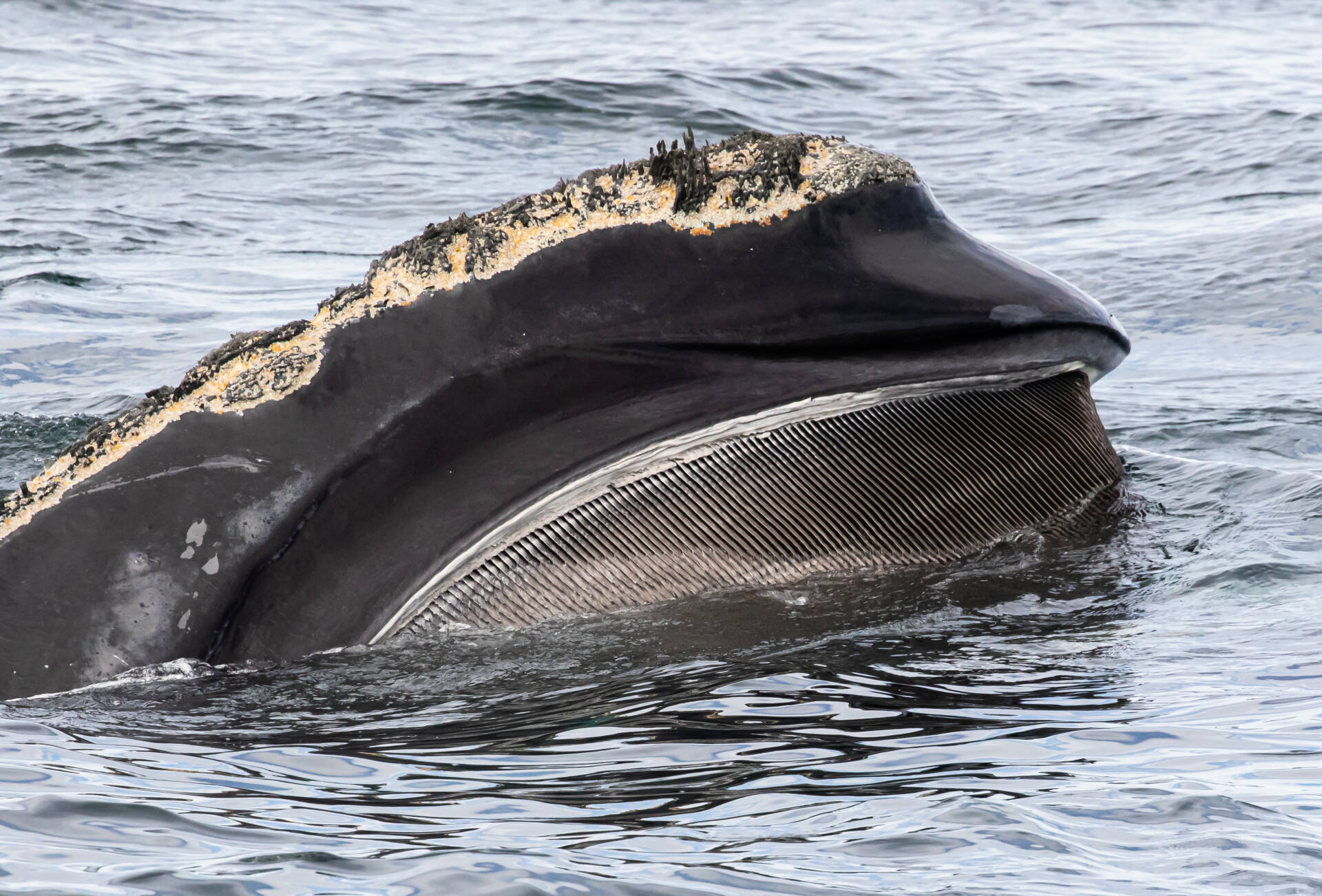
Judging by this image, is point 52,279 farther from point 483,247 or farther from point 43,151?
point 483,247

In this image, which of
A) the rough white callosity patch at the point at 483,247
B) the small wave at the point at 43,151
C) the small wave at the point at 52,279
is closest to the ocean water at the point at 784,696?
the small wave at the point at 52,279

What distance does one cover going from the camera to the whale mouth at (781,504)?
466cm

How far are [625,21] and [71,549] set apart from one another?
26.8 metres

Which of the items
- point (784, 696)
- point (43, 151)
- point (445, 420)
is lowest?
point (784, 696)

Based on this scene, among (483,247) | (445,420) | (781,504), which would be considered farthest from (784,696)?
(483,247)

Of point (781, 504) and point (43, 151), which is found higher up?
point (43, 151)

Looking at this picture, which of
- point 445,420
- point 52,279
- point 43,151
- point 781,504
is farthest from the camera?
point 43,151

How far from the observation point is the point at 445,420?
450cm

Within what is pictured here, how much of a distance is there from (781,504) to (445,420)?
3.56ft

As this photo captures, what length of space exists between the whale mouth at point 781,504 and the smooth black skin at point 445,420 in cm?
10

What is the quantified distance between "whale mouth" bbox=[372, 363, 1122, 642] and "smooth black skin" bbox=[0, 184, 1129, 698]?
0.33 feet

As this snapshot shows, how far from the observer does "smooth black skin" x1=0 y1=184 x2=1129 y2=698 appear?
173 inches

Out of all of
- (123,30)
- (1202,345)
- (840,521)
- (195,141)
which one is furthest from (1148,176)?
(123,30)

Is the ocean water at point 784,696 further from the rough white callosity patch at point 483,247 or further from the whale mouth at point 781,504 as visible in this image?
the rough white callosity patch at point 483,247
